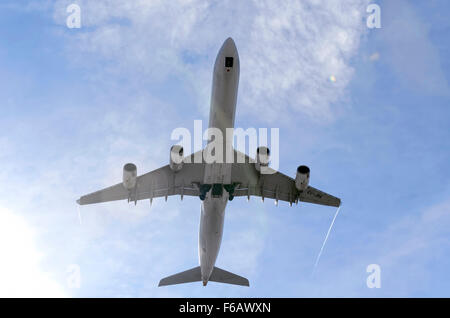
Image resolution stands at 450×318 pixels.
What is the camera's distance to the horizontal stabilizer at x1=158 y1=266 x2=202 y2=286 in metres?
36.2

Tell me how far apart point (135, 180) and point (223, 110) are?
8947mm

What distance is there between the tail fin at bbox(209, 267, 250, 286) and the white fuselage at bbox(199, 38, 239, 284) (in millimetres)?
1476

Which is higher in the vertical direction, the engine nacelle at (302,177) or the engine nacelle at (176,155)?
the engine nacelle at (176,155)

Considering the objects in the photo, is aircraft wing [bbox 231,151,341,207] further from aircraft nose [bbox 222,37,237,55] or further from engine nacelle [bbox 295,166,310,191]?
aircraft nose [bbox 222,37,237,55]

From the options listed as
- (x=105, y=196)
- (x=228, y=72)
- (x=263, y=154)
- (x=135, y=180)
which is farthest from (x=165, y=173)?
(x=228, y=72)

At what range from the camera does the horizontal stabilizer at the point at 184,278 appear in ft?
119

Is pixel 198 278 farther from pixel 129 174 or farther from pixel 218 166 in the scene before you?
pixel 129 174

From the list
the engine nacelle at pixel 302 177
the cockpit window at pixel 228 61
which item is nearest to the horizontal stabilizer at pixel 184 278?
the engine nacelle at pixel 302 177

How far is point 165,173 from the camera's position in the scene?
32.9 m

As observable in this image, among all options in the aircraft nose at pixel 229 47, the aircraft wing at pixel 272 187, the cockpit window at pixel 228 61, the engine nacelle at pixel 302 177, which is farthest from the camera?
the aircraft wing at pixel 272 187

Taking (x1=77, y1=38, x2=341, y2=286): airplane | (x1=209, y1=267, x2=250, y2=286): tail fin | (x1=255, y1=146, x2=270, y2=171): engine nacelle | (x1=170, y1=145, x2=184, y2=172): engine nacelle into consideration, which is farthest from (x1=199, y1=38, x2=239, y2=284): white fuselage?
(x1=255, y1=146, x2=270, y2=171): engine nacelle

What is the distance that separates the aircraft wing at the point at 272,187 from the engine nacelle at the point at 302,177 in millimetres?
2524

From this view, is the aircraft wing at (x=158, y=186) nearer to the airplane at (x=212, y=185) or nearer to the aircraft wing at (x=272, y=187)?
the airplane at (x=212, y=185)

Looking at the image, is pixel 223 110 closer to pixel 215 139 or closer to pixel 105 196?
pixel 215 139
